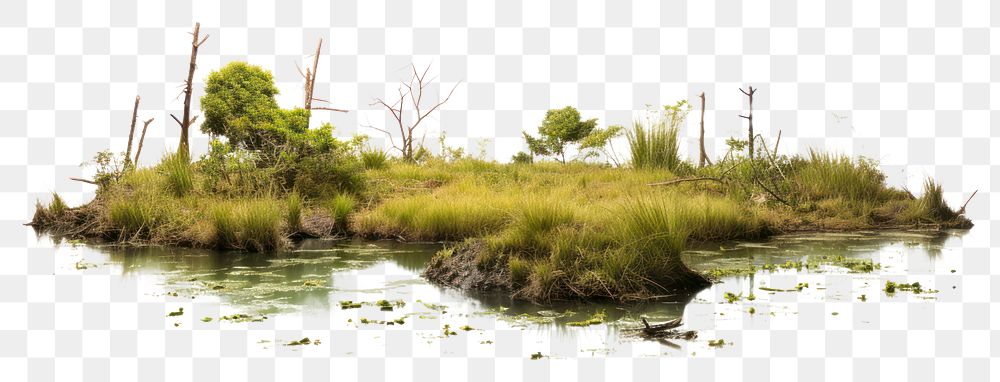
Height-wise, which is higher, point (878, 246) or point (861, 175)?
point (861, 175)

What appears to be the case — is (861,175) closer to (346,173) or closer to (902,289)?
(902,289)

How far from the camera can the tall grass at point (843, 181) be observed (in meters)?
16.7

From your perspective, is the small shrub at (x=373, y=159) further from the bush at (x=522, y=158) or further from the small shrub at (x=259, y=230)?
the small shrub at (x=259, y=230)

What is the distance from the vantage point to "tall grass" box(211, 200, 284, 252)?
40.8ft

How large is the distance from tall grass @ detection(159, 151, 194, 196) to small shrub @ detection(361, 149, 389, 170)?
5.00m

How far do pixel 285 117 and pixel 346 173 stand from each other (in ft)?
6.56

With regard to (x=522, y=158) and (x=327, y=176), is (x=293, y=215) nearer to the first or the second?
(x=327, y=176)

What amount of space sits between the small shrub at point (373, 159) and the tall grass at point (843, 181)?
30.3ft

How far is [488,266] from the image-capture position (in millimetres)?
9109

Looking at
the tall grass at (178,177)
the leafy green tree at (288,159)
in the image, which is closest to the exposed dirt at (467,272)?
the leafy green tree at (288,159)

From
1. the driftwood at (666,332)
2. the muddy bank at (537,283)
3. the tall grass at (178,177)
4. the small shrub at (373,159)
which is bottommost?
the driftwood at (666,332)

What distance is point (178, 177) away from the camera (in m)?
16.1

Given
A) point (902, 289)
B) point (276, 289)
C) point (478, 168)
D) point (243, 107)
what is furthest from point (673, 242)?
point (243, 107)

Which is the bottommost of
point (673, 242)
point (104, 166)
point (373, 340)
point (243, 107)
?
point (373, 340)
